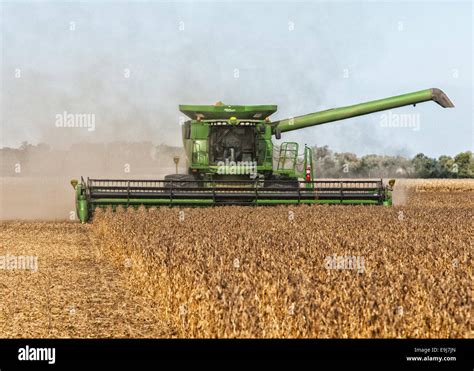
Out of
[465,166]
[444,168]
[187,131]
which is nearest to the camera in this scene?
[187,131]

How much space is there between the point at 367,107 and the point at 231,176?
4.16 m

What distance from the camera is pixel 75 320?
7.29 metres

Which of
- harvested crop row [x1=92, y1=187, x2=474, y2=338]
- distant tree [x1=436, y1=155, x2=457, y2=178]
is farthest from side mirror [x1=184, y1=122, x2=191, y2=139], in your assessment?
distant tree [x1=436, y1=155, x2=457, y2=178]

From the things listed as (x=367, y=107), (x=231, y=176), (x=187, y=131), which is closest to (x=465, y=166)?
(x=367, y=107)

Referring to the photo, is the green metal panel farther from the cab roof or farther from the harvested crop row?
the harvested crop row

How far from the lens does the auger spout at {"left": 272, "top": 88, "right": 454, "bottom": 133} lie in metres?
19.8

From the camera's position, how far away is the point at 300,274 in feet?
22.6

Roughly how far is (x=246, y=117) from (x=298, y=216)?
4.38 m

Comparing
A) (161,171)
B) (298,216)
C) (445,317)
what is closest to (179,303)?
(445,317)

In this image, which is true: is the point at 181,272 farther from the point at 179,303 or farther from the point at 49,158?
the point at 49,158

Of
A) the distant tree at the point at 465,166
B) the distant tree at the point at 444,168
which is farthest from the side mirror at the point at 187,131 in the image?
the distant tree at the point at 444,168

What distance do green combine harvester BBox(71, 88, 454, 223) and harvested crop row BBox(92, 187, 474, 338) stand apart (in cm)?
377

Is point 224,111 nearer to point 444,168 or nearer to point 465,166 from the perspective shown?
point 465,166

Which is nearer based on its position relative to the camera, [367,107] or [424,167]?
[367,107]
